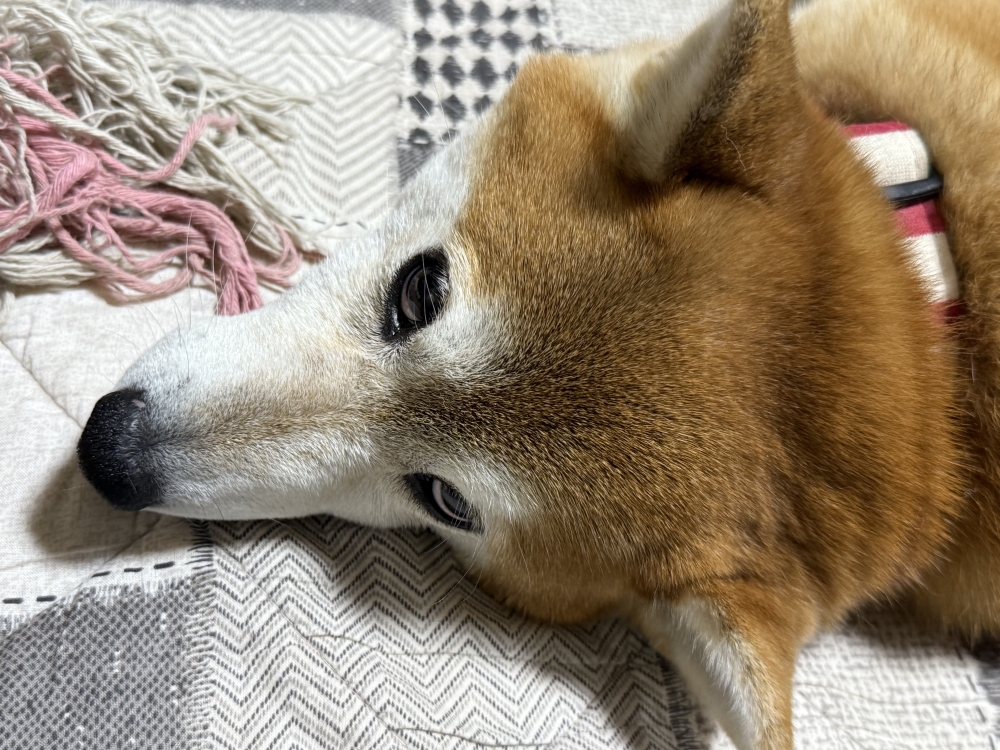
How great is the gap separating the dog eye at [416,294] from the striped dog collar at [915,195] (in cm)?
68

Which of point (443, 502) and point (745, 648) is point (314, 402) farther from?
point (745, 648)

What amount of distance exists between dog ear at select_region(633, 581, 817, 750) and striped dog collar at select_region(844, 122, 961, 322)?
1.66 ft

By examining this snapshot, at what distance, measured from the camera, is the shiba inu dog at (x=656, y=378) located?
97cm

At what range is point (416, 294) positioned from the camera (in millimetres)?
1142

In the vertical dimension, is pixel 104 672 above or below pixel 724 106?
below

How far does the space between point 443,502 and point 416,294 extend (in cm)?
33

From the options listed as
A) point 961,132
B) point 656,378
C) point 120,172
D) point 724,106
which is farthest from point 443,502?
point 961,132

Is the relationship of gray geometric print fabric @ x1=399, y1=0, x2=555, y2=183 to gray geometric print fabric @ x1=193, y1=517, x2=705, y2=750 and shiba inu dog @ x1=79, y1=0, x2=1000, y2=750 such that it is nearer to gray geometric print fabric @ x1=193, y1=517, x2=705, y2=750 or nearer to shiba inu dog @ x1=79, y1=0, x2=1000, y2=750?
shiba inu dog @ x1=79, y1=0, x2=1000, y2=750

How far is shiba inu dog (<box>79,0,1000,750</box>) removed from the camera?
973 millimetres

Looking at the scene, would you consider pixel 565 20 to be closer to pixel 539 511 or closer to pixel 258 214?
pixel 258 214

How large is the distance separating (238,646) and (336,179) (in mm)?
922

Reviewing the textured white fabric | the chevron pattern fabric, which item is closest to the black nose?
the chevron pattern fabric

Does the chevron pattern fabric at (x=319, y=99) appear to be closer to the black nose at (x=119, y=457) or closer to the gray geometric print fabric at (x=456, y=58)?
the gray geometric print fabric at (x=456, y=58)

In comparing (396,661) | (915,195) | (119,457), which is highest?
(915,195)
